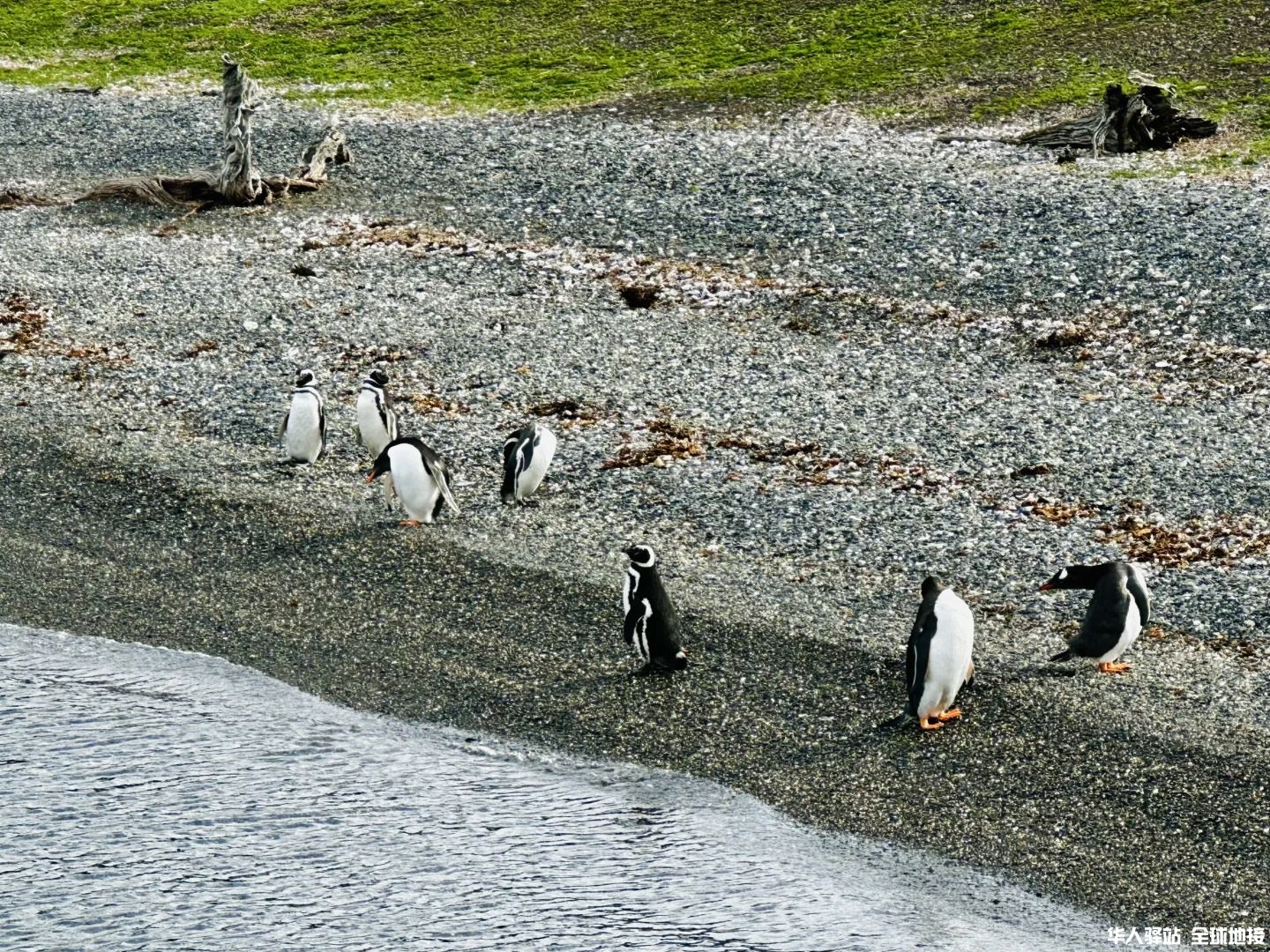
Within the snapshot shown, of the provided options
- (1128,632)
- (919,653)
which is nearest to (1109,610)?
(1128,632)

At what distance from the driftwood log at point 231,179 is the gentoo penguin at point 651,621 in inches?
617

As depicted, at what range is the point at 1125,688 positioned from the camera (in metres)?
9.90

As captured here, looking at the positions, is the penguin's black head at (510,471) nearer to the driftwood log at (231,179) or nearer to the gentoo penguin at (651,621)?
the gentoo penguin at (651,621)

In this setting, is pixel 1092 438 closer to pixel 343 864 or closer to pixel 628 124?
pixel 343 864

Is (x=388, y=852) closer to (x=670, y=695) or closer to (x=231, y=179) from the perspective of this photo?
(x=670, y=695)

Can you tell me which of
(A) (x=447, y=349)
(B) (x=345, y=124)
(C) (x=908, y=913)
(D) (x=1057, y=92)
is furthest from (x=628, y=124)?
(C) (x=908, y=913)

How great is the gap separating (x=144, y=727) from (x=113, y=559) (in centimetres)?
245

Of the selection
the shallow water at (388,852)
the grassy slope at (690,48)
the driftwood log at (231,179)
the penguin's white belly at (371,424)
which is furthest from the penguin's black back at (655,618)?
the grassy slope at (690,48)

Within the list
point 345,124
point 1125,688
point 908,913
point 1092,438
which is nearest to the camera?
point 908,913

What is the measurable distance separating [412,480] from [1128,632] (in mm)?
5782

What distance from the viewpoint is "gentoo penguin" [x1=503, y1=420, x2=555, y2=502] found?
42.8ft

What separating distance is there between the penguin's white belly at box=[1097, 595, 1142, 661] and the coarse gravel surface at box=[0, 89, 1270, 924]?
188 mm

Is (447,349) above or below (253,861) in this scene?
above

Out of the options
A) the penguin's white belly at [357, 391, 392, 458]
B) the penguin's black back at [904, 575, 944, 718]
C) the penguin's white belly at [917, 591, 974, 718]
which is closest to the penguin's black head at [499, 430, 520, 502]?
the penguin's white belly at [357, 391, 392, 458]
